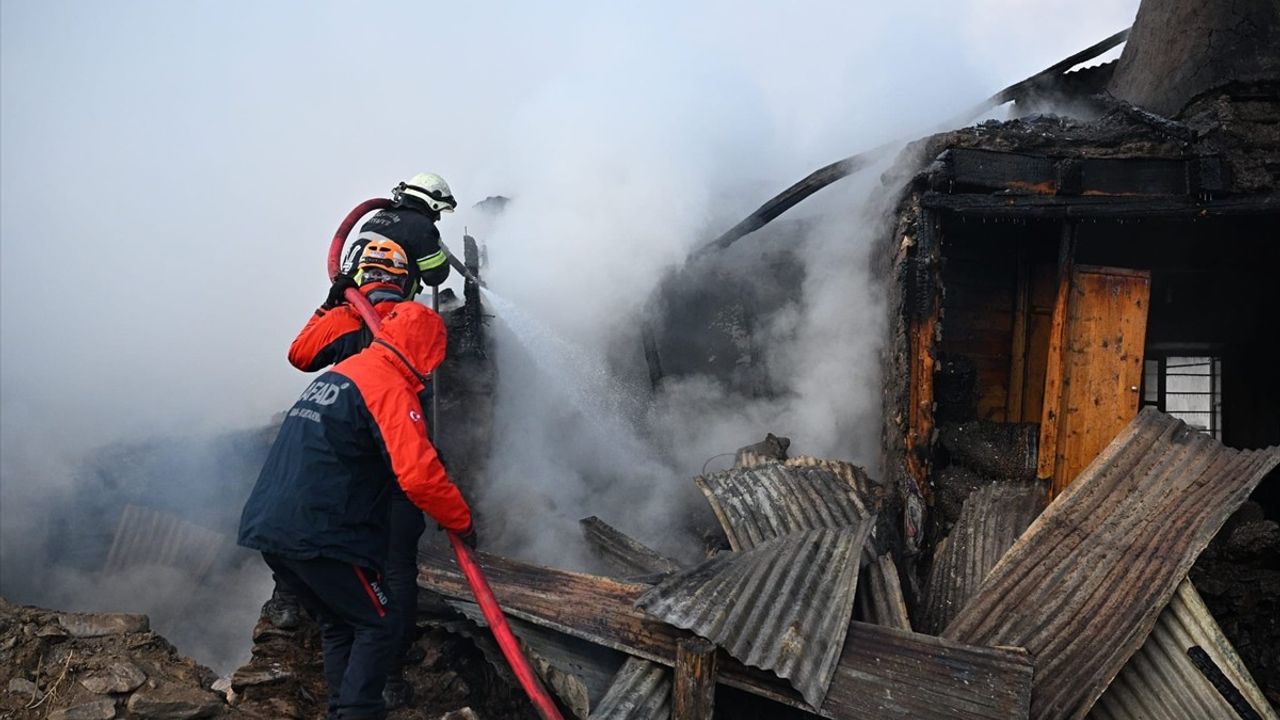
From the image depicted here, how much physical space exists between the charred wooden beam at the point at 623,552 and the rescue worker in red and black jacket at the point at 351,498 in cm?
199

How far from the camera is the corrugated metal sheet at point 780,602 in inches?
138

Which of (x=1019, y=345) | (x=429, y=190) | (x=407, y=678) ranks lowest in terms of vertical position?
(x=407, y=678)

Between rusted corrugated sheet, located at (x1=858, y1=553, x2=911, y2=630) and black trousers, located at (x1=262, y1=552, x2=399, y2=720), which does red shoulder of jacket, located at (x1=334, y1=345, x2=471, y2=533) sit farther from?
rusted corrugated sheet, located at (x1=858, y1=553, x2=911, y2=630)

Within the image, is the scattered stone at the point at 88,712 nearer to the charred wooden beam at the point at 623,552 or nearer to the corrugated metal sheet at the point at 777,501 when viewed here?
the charred wooden beam at the point at 623,552

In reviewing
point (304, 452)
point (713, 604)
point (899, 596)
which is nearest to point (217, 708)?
point (304, 452)

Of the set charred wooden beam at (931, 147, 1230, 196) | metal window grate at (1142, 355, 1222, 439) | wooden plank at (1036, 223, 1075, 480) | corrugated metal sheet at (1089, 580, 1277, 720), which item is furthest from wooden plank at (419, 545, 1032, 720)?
metal window grate at (1142, 355, 1222, 439)

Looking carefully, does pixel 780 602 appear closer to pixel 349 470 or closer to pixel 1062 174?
pixel 349 470

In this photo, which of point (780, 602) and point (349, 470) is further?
point (780, 602)

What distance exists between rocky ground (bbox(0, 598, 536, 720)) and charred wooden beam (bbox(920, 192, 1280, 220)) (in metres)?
4.06

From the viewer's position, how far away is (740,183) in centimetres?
877

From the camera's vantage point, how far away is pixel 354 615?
3002 millimetres

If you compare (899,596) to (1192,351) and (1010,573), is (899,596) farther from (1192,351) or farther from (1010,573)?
(1192,351)

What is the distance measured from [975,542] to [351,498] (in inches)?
150

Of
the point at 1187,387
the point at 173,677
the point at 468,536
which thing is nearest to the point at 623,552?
the point at 468,536
